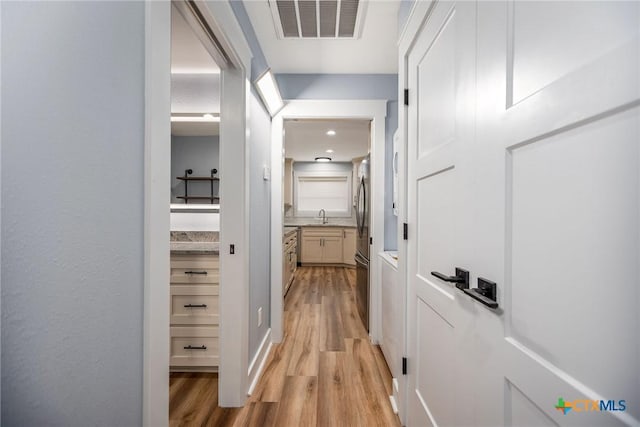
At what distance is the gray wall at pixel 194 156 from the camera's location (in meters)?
2.75

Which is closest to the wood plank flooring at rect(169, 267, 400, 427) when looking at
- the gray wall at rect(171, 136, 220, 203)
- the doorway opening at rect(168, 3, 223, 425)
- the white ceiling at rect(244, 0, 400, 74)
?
the doorway opening at rect(168, 3, 223, 425)

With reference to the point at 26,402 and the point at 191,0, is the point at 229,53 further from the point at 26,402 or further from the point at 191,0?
the point at 26,402

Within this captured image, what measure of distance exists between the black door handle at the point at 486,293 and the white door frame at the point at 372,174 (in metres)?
Answer: 1.75

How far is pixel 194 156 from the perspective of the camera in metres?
2.77

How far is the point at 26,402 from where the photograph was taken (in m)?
Answer: 0.49

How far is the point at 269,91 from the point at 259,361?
1985 mm

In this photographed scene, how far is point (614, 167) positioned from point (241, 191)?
1536mm

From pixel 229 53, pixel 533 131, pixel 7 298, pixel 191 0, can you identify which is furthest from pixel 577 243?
pixel 229 53

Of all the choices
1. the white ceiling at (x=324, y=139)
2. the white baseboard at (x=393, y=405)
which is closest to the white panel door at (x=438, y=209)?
the white baseboard at (x=393, y=405)

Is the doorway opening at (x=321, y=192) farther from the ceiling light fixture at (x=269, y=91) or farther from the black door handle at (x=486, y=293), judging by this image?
the black door handle at (x=486, y=293)

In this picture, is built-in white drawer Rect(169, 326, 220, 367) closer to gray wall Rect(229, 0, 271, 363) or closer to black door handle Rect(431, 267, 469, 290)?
gray wall Rect(229, 0, 271, 363)

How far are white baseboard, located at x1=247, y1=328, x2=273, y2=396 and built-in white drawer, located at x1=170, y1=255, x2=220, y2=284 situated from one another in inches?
24.0

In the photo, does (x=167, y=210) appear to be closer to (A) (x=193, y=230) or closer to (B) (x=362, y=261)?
(A) (x=193, y=230)

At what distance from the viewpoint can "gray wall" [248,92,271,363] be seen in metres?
1.92
